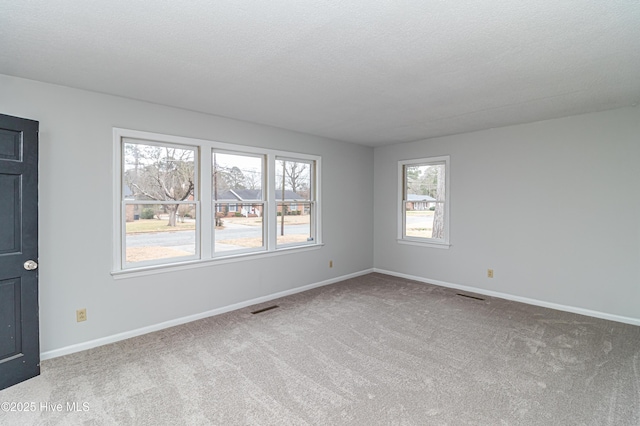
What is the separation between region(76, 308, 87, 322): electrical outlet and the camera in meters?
3.01

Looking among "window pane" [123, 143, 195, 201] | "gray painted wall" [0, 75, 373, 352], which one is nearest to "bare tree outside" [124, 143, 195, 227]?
"window pane" [123, 143, 195, 201]

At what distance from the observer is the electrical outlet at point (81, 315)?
3.01m

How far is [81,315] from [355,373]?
8.70 ft

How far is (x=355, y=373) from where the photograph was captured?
2596 mm

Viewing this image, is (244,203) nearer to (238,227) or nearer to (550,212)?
(238,227)

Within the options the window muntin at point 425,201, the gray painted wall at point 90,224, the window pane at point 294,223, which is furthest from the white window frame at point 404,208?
the gray painted wall at point 90,224

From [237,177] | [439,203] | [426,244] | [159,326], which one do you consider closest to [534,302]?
[426,244]

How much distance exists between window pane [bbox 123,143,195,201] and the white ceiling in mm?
554

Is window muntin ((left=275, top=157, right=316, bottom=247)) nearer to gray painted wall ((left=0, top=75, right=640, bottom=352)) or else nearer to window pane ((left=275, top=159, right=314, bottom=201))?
window pane ((left=275, top=159, right=314, bottom=201))

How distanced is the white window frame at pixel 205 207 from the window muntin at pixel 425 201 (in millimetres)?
1713

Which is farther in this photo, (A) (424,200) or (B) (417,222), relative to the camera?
(B) (417,222)

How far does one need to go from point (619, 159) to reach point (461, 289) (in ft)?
8.57

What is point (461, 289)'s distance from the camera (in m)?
5.03

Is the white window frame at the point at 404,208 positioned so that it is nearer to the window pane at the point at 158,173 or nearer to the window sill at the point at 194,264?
the window sill at the point at 194,264
